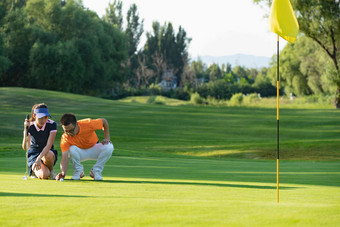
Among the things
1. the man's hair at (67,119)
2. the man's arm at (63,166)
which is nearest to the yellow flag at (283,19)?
the man's hair at (67,119)

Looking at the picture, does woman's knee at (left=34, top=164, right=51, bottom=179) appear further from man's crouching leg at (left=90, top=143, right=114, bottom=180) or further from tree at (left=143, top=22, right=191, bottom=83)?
tree at (left=143, top=22, right=191, bottom=83)

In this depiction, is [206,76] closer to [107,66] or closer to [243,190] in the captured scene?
[107,66]

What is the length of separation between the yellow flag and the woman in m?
4.41

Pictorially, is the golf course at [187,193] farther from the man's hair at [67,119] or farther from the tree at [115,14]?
the tree at [115,14]

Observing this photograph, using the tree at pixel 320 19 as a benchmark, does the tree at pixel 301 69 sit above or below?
below

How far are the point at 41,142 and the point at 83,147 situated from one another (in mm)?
980

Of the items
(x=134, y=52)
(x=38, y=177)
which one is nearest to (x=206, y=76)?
(x=134, y=52)

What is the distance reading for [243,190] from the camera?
8047mm

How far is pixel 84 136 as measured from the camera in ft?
30.9

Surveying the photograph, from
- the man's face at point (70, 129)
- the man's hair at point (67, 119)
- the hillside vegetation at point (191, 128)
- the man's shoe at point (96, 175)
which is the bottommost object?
the hillside vegetation at point (191, 128)

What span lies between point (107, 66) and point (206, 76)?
45709 millimetres

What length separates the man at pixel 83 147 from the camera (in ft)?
30.6

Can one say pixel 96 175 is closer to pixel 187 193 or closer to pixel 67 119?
pixel 67 119

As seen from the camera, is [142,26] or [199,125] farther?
[142,26]
